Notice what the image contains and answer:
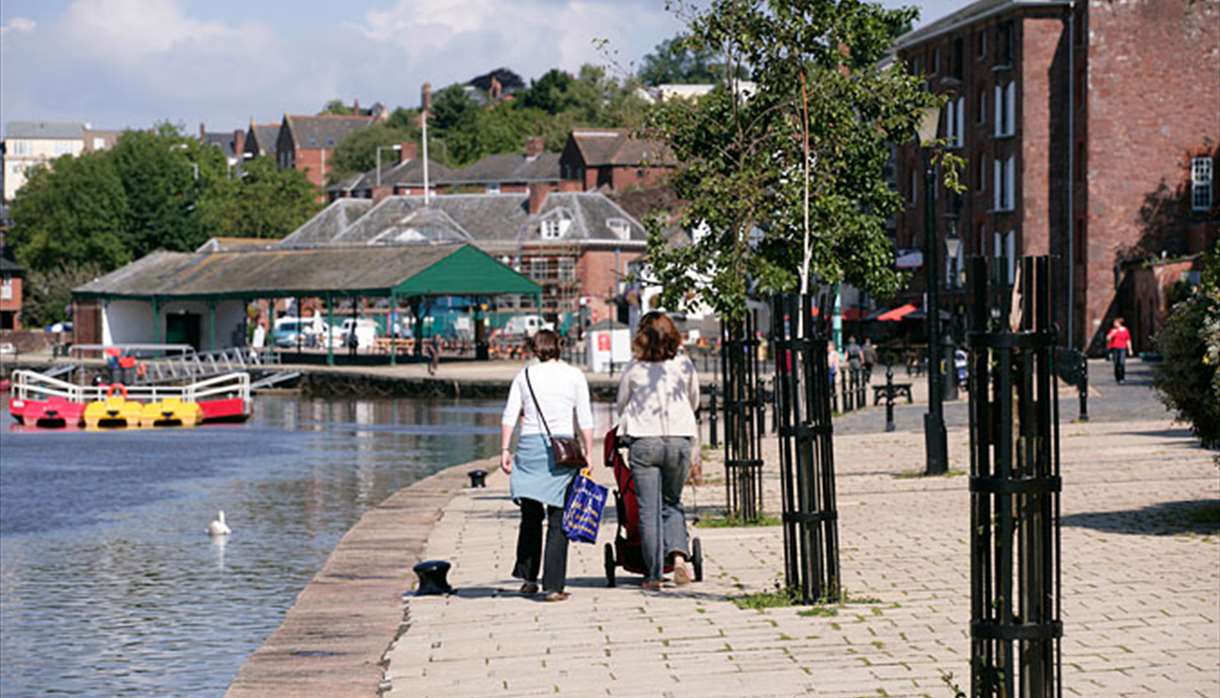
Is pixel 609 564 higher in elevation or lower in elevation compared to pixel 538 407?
lower

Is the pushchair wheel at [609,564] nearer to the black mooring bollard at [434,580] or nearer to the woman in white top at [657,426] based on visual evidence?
the woman in white top at [657,426]

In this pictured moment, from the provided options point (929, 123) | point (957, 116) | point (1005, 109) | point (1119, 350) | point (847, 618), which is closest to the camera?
point (847, 618)

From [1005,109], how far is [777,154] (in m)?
54.6

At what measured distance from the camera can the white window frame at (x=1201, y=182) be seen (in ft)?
223

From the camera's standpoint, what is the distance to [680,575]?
519 inches

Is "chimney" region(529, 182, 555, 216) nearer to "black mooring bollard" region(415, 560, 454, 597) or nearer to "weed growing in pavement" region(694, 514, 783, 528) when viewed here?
"weed growing in pavement" region(694, 514, 783, 528)

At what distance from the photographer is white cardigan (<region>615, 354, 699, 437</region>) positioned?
12.8 metres

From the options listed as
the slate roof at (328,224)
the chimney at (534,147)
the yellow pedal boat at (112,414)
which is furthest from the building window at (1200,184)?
the chimney at (534,147)

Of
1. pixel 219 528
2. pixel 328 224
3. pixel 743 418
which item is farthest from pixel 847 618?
pixel 328 224

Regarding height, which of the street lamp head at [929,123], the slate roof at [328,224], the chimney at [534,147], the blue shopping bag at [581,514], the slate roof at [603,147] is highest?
the chimney at [534,147]

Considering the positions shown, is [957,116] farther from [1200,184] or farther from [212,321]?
[212,321]

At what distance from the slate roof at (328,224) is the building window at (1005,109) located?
46673 mm

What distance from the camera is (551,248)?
104m

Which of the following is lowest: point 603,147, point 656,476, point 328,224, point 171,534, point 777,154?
point 171,534
